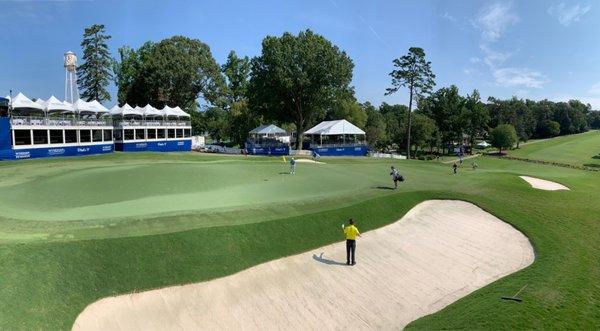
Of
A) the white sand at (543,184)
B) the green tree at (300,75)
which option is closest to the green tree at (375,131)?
the green tree at (300,75)

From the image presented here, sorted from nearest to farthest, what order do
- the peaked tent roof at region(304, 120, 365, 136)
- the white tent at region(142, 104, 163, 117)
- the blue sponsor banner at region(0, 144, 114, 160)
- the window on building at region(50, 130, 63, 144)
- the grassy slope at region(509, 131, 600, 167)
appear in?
the blue sponsor banner at region(0, 144, 114, 160), the window on building at region(50, 130, 63, 144), the white tent at region(142, 104, 163, 117), the peaked tent roof at region(304, 120, 365, 136), the grassy slope at region(509, 131, 600, 167)

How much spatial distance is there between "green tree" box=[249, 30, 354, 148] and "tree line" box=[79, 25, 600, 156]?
177mm

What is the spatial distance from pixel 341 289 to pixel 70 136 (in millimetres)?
50005

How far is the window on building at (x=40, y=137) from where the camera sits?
47.9 m

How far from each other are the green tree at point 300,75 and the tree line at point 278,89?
18 centimetres

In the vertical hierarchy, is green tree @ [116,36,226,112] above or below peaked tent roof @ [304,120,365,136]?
above

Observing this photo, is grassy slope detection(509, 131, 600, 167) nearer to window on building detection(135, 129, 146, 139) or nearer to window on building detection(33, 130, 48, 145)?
window on building detection(135, 129, 146, 139)

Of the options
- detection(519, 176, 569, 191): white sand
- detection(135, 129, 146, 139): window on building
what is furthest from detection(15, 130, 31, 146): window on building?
detection(519, 176, 569, 191): white sand

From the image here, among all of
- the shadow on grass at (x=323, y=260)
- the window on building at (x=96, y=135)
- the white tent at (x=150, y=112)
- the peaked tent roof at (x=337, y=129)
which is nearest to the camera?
the shadow on grass at (x=323, y=260)

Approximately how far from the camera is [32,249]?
46.9ft

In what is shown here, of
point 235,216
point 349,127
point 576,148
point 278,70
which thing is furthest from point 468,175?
point 576,148

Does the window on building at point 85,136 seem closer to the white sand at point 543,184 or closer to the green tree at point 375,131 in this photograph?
the white sand at point 543,184

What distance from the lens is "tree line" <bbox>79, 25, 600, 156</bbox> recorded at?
70.0 metres

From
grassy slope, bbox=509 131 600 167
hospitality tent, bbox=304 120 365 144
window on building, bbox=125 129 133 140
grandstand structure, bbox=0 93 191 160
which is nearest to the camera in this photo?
grandstand structure, bbox=0 93 191 160
